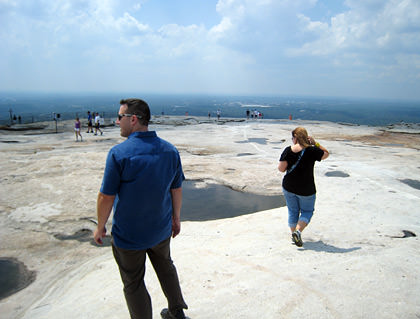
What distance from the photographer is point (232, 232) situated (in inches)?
224

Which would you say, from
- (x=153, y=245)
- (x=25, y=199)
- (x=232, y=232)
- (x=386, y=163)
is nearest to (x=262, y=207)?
(x=232, y=232)

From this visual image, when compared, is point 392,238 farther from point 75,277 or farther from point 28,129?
point 28,129

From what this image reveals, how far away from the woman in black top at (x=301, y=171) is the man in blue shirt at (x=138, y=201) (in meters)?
2.25

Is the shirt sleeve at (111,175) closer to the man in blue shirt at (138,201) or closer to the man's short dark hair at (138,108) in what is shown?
the man in blue shirt at (138,201)

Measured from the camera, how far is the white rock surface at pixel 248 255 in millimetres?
2986

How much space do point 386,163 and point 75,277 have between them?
40.0 feet

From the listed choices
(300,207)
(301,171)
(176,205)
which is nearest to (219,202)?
(300,207)

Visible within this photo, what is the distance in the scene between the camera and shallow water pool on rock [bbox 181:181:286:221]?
23.7 ft

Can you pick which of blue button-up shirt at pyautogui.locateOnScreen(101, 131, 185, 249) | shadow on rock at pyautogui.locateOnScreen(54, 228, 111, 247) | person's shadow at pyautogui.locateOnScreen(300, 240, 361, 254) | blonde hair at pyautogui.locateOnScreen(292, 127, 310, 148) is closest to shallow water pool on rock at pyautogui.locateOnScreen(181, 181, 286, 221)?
shadow on rock at pyautogui.locateOnScreen(54, 228, 111, 247)

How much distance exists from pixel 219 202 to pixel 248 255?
3823mm

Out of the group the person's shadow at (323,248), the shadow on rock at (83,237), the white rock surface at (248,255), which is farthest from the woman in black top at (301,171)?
the shadow on rock at (83,237)

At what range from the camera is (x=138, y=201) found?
2.38 m

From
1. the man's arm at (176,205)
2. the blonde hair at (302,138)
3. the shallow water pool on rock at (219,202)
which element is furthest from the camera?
the shallow water pool on rock at (219,202)

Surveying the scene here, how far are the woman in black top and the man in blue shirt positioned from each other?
2254 millimetres
